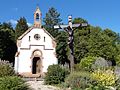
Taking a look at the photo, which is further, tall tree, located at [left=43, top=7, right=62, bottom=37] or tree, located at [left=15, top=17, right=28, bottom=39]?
tall tree, located at [left=43, top=7, right=62, bottom=37]

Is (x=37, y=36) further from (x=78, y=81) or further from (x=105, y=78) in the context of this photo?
(x=78, y=81)

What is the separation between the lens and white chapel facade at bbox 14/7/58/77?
43.0m

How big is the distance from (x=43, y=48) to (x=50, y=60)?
81.2 inches

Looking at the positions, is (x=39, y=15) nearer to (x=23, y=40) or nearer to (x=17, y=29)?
(x=23, y=40)

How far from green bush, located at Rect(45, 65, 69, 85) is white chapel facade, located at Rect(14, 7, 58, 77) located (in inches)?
838

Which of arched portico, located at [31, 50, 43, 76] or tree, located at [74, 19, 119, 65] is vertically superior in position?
tree, located at [74, 19, 119, 65]

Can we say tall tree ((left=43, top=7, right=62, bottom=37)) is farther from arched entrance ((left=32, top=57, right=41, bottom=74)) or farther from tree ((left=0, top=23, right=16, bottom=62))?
arched entrance ((left=32, top=57, right=41, bottom=74))

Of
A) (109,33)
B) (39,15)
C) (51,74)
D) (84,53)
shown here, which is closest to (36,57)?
(39,15)

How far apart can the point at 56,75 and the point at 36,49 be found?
891 inches

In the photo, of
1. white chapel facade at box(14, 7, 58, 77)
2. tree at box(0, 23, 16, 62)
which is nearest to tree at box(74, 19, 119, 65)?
tree at box(0, 23, 16, 62)

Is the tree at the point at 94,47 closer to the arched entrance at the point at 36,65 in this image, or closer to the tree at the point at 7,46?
the tree at the point at 7,46

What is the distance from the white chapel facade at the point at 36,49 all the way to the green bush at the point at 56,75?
21.3 meters

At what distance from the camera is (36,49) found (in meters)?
43.4

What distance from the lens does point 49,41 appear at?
43.5m
